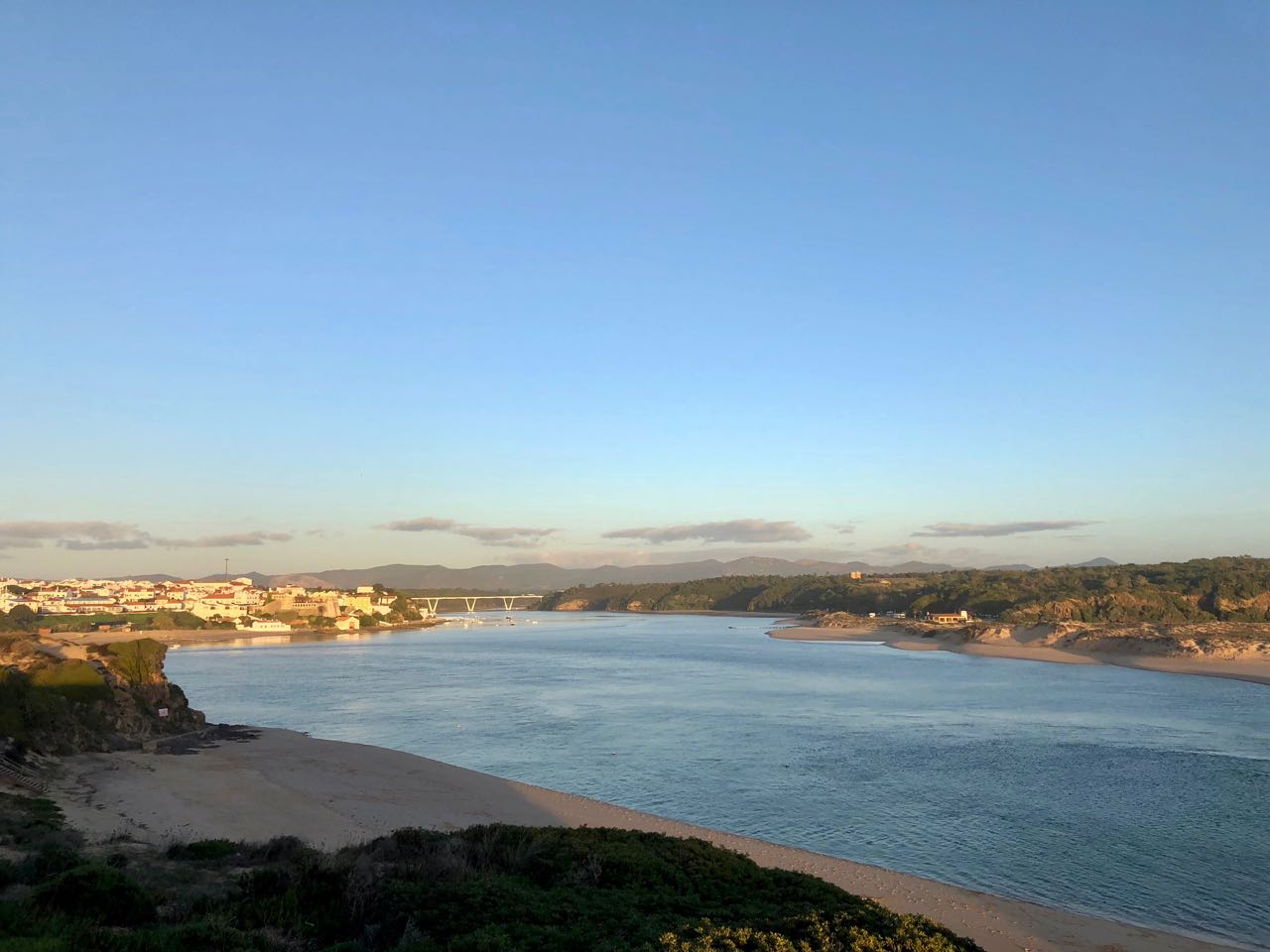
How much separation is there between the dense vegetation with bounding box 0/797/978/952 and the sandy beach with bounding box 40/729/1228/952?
3970mm

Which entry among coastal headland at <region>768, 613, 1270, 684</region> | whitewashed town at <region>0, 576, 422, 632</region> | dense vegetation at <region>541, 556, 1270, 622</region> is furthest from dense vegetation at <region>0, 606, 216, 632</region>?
dense vegetation at <region>541, 556, 1270, 622</region>

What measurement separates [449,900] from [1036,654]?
74.7 meters

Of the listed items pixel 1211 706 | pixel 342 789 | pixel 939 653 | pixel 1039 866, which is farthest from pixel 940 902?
pixel 939 653

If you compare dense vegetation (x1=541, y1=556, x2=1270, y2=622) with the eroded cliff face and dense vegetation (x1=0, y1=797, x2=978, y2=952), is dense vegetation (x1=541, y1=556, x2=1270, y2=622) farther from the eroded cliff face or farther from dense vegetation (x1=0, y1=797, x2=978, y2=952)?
dense vegetation (x1=0, y1=797, x2=978, y2=952)

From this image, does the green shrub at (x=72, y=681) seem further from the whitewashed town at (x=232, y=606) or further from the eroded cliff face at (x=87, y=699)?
the whitewashed town at (x=232, y=606)

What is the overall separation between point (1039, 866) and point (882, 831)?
360 centimetres

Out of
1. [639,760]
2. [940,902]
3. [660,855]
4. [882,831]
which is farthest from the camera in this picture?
[639,760]

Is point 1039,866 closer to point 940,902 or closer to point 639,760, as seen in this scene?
point 940,902

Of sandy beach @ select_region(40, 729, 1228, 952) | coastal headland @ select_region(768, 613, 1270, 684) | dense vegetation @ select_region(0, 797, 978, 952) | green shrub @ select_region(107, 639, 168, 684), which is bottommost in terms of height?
coastal headland @ select_region(768, 613, 1270, 684)

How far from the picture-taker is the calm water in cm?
1752

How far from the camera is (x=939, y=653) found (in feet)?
261

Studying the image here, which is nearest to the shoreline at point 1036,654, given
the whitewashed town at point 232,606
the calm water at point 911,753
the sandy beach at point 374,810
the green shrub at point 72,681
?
the calm water at point 911,753

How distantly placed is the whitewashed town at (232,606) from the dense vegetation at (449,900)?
4495 inches

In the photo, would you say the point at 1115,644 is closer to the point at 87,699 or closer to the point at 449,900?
the point at 87,699
